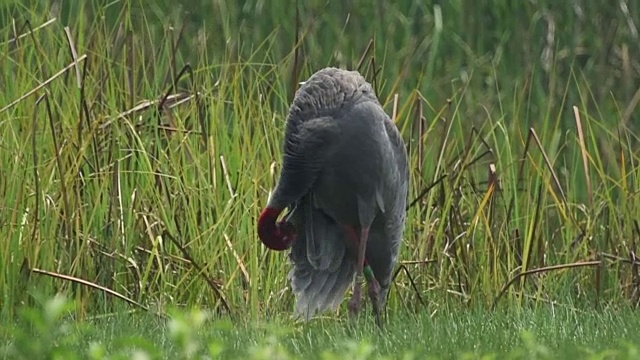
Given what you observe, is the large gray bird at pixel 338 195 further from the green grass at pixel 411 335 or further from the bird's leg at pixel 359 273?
the green grass at pixel 411 335

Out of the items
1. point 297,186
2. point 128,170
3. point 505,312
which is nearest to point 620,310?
point 505,312

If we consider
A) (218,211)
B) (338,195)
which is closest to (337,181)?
(338,195)

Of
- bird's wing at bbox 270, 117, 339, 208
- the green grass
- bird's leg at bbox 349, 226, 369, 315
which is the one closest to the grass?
the green grass

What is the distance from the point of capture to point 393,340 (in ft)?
15.1

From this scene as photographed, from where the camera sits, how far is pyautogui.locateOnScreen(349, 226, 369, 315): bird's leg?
530 centimetres

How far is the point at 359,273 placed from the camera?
5379 millimetres

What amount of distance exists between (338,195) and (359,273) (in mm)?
344

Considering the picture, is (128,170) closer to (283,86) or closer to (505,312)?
(283,86)

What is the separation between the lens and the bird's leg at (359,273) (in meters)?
5.30

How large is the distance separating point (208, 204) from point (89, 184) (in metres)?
0.52

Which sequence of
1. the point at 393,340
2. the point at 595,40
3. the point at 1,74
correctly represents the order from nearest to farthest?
the point at 393,340 < the point at 1,74 < the point at 595,40

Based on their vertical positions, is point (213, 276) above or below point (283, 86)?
below

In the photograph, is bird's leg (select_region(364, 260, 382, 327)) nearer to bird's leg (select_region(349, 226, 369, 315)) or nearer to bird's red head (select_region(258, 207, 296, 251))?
bird's leg (select_region(349, 226, 369, 315))

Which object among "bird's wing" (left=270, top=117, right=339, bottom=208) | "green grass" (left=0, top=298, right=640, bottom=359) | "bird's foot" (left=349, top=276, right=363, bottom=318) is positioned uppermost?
"bird's wing" (left=270, top=117, right=339, bottom=208)
